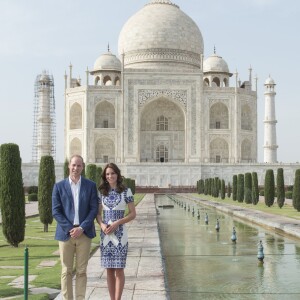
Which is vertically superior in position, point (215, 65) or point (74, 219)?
point (215, 65)

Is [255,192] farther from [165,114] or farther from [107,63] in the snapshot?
[107,63]

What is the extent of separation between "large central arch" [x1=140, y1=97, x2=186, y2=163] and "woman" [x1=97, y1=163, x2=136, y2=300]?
33903 mm

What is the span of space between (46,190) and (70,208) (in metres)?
6.63

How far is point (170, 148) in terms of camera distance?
127 feet

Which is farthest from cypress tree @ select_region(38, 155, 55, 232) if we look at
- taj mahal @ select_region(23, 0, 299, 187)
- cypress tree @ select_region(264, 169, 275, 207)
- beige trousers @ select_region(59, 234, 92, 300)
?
taj mahal @ select_region(23, 0, 299, 187)

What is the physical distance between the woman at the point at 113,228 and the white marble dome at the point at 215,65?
3729cm

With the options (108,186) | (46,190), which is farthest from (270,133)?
(108,186)

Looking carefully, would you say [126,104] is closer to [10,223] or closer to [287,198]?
[287,198]

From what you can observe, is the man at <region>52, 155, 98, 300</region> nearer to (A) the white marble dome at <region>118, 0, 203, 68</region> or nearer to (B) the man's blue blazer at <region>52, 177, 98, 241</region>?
(B) the man's blue blazer at <region>52, 177, 98, 241</region>

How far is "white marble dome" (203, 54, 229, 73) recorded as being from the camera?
134 feet

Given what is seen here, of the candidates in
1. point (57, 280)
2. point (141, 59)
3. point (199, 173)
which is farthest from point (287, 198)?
point (57, 280)

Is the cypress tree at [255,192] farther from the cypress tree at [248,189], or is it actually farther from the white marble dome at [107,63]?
the white marble dome at [107,63]

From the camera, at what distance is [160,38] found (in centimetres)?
4016

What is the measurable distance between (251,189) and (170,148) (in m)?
17.8
